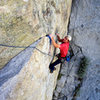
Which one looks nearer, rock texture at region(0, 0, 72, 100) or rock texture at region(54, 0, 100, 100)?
rock texture at region(0, 0, 72, 100)

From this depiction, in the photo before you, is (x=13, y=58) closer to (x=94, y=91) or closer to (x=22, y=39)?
(x=22, y=39)

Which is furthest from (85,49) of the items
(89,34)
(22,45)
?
(22,45)

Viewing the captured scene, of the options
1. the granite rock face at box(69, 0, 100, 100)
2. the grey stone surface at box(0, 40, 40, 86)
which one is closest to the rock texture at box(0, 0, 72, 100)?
the grey stone surface at box(0, 40, 40, 86)

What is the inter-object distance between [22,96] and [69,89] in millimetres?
5758

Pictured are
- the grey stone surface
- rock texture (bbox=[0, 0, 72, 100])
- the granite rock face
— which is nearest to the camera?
rock texture (bbox=[0, 0, 72, 100])

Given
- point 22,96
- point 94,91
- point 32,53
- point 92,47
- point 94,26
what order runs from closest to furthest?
point 22,96, point 32,53, point 94,26, point 92,47, point 94,91

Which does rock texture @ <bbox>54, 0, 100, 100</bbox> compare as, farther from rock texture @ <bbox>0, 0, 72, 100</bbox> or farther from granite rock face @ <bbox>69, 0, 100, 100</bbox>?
rock texture @ <bbox>0, 0, 72, 100</bbox>

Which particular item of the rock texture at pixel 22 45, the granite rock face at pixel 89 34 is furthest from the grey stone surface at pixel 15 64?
the granite rock face at pixel 89 34

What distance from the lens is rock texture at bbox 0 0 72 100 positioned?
3547 millimetres

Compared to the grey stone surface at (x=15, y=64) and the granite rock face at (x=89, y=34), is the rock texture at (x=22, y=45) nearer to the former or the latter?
the grey stone surface at (x=15, y=64)

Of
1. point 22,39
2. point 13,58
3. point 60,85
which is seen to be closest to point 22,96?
point 13,58

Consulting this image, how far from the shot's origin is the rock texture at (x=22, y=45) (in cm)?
355

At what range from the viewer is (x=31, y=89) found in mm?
4223

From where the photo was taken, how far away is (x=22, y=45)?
419 centimetres
